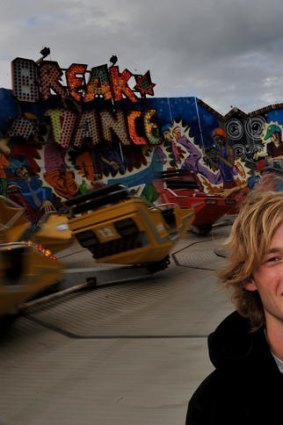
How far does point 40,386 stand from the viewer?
2.66 meters

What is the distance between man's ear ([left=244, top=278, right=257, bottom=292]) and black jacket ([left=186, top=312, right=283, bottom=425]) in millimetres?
121

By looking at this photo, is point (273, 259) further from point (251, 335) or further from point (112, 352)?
point (112, 352)

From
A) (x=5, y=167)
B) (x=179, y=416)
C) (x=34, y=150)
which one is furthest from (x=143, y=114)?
(x=179, y=416)

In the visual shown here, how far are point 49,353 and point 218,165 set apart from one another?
1581 cm

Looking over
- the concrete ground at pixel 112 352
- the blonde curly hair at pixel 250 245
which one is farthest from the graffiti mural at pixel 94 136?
the blonde curly hair at pixel 250 245

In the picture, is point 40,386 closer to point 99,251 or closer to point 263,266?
point 263,266

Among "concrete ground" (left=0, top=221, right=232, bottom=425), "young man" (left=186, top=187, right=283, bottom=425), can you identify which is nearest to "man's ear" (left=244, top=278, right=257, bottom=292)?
"young man" (left=186, top=187, right=283, bottom=425)

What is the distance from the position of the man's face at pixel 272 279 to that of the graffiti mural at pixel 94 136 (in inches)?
277

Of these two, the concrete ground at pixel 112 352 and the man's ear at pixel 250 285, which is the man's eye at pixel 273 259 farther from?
the concrete ground at pixel 112 352

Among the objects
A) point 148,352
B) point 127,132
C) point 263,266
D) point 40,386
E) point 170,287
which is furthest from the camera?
point 127,132

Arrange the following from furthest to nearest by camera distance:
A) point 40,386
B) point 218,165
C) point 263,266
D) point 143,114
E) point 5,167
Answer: point 218,165
point 143,114
point 5,167
point 40,386
point 263,266

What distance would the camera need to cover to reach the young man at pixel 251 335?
951 mm

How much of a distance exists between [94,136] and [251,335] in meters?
12.5

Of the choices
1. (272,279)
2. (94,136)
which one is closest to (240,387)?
(272,279)
